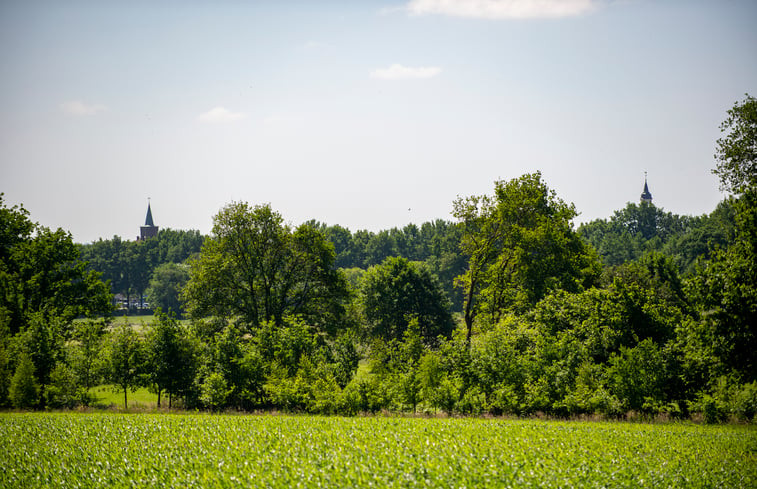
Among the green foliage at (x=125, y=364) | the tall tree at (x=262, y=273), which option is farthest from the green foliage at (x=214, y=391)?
the tall tree at (x=262, y=273)

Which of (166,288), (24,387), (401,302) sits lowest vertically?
(24,387)

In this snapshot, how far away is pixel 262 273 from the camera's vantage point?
46312 mm

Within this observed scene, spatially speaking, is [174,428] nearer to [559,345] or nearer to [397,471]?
[397,471]

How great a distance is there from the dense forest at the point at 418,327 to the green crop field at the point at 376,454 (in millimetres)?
3960

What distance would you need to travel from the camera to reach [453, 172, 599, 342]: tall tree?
41531 millimetres

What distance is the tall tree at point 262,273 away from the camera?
148 ft

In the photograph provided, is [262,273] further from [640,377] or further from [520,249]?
[640,377]

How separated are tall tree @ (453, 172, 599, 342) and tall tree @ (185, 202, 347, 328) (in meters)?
12.4

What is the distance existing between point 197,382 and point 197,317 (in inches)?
505

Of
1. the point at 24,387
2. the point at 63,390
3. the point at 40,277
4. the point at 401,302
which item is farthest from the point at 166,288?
the point at 24,387

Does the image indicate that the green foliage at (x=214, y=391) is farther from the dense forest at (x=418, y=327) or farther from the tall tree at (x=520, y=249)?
the tall tree at (x=520, y=249)

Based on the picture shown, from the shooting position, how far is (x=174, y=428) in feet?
73.9

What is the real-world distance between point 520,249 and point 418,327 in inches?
399

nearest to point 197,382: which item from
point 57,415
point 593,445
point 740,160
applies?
point 57,415
